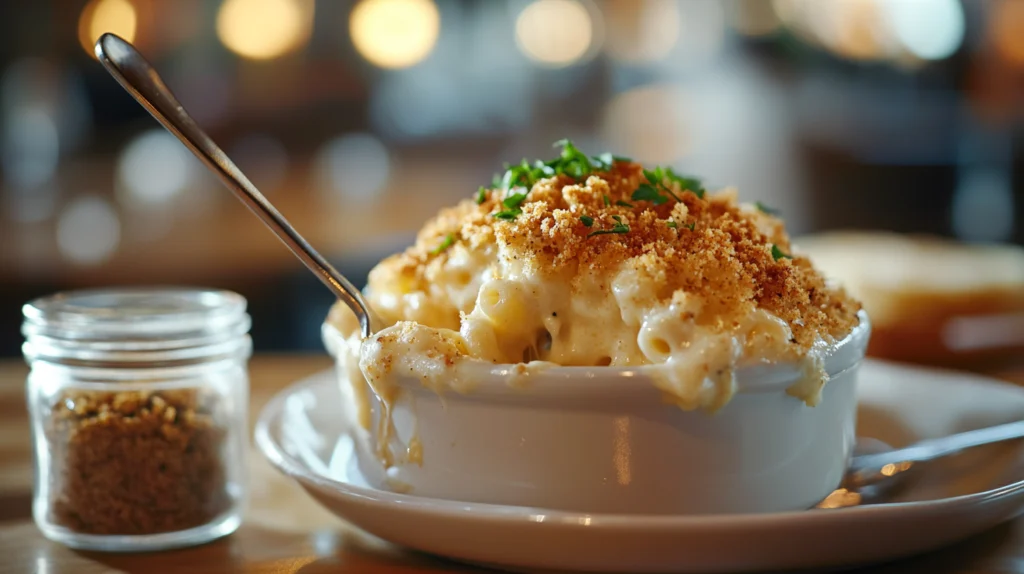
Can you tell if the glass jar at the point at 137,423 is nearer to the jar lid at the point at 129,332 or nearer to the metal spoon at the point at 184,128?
the jar lid at the point at 129,332

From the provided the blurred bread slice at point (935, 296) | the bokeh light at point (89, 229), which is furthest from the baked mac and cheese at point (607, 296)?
the bokeh light at point (89, 229)

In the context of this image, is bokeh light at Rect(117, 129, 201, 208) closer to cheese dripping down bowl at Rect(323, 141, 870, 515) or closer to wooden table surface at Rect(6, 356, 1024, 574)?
wooden table surface at Rect(6, 356, 1024, 574)

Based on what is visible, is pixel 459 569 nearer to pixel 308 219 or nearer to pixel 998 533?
pixel 998 533

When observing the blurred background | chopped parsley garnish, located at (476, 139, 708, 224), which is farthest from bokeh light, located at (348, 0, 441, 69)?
chopped parsley garnish, located at (476, 139, 708, 224)

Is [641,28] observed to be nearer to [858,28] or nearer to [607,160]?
[858,28]

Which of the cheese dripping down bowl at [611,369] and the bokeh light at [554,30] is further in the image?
the bokeh light at [554,30]
